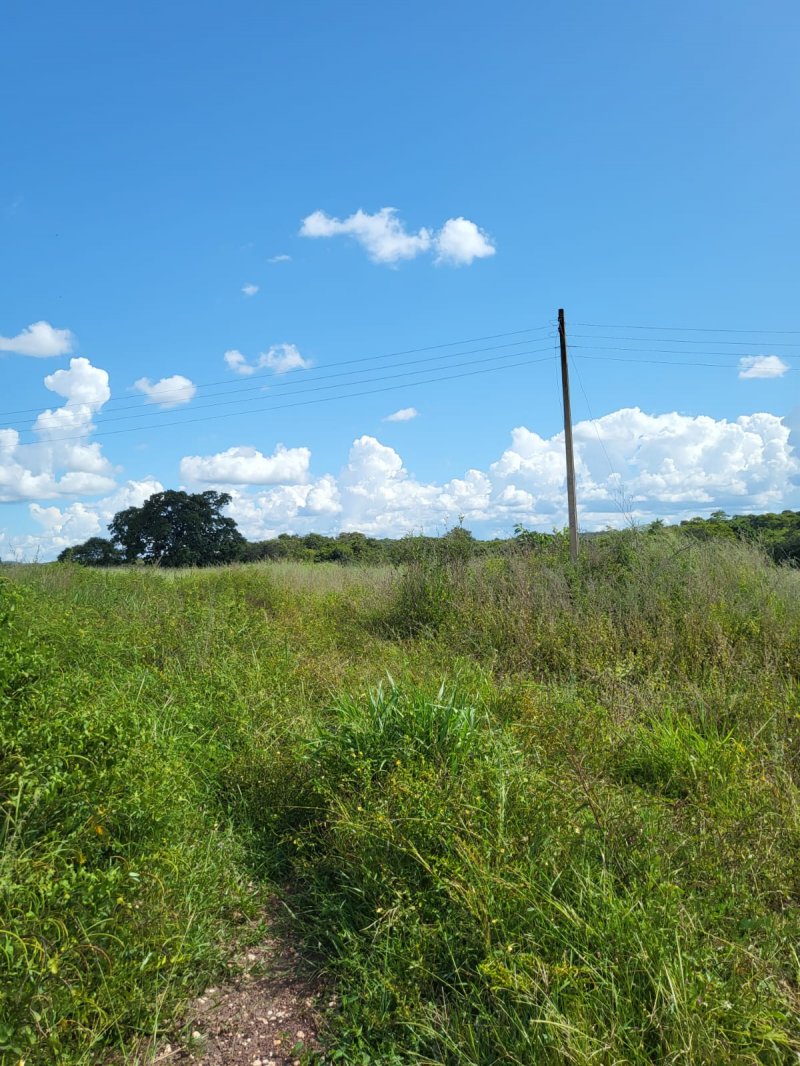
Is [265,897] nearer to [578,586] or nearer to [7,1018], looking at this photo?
[7,1018]

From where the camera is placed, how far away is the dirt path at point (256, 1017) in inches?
104

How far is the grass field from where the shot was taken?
243 cm

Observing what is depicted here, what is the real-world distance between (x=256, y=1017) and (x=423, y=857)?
90 cm

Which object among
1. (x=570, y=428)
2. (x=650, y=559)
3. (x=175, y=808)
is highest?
(x=570, y=428)

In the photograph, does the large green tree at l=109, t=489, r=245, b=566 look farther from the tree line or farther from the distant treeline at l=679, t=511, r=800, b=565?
the distant treeline at l=679, t=511, r=800, b=565

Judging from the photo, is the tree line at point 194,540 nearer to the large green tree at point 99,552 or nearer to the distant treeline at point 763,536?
the large green tree at point 99,552

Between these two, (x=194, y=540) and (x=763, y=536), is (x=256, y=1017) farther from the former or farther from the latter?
(x=194, y=540)

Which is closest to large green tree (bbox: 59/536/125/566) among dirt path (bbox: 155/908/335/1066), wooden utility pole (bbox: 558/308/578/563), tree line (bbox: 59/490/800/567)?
tree line (bbox: 59/490/800/567)

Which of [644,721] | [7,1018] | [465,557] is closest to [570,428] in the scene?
[465,557]

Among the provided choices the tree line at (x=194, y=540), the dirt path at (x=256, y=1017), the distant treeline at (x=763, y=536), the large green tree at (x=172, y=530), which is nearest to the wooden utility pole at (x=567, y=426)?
the distant treeline at (x=763, y=536)

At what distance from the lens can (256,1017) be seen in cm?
284

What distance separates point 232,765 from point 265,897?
3.71 ft

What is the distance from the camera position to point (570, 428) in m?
15.0

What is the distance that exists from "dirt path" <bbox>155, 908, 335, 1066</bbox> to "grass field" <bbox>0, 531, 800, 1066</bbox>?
0.10 m
